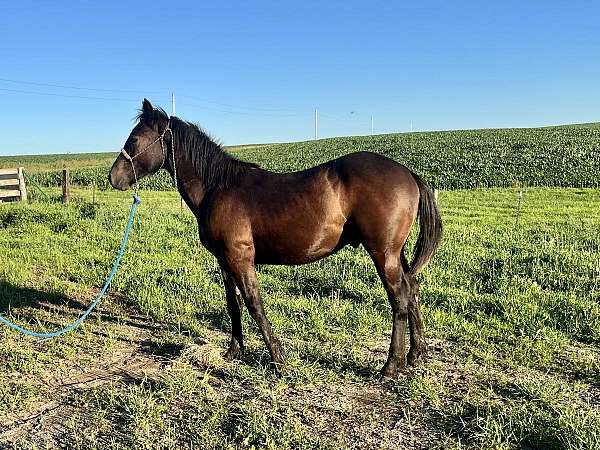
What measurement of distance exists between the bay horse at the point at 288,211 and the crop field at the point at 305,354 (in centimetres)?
56

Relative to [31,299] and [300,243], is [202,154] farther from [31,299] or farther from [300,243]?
[31,299]

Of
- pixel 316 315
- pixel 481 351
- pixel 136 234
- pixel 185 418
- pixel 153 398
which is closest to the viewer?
pixel 185 418

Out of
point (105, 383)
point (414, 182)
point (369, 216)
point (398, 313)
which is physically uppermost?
point (414, 182)

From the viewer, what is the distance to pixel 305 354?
16.8 feet

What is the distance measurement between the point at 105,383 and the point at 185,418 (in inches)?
45.1

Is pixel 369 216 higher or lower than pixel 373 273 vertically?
higher

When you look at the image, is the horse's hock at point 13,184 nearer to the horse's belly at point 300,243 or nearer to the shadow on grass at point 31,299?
the shadow on grass at point 31,299

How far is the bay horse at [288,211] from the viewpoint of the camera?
466 cm

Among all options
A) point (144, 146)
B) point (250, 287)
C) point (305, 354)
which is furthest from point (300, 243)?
Answer: point (144, 146)

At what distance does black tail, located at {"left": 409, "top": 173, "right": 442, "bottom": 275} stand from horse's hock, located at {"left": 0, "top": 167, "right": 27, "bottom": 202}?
1931cm

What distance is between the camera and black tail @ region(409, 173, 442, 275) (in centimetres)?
491

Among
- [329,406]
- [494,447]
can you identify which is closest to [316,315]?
[329,406]

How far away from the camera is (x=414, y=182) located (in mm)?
4816

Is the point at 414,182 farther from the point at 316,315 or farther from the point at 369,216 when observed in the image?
the point at 316,315
